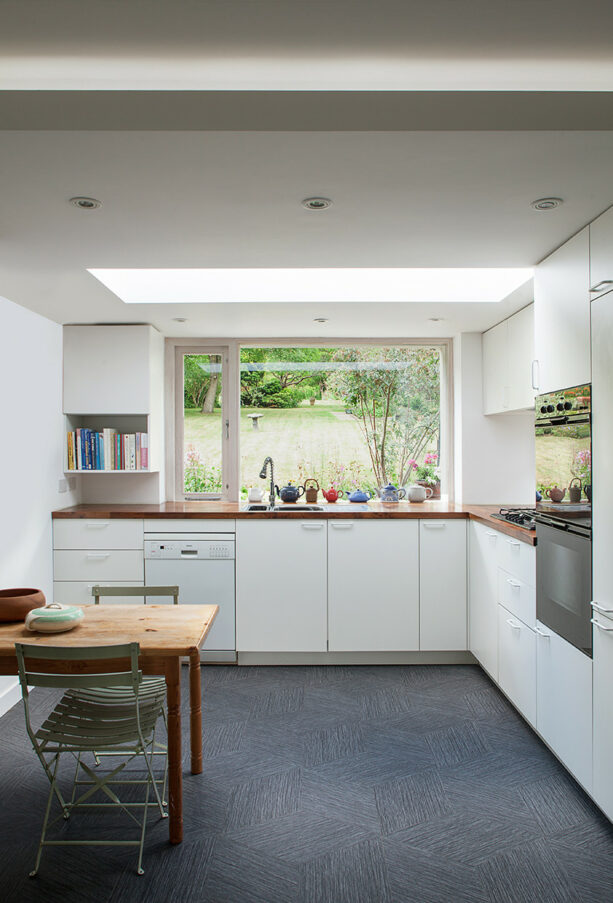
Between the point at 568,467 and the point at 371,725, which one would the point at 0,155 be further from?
the point at 371,725

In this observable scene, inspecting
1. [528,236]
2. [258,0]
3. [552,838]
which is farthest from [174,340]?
[552,838]

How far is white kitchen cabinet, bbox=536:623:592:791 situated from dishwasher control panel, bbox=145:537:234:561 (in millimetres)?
2067

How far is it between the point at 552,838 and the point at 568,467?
1428 mm

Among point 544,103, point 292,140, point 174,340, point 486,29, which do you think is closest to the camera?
point 486,29

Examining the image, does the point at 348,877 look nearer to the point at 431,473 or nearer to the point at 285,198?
the point at 285,198

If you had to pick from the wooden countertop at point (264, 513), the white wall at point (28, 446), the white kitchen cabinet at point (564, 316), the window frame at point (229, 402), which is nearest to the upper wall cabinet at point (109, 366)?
the white wall at point (28, 446)

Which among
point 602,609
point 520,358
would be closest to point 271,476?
point 520,358

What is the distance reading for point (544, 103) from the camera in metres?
1.67

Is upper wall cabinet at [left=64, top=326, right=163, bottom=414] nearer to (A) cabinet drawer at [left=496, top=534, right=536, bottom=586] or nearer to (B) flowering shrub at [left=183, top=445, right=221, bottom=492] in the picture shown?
(B) flowering shrub at [left=183, top=445, right=221, bottom=492]

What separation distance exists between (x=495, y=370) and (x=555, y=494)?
187 cm

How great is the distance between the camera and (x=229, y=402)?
16.4 ft

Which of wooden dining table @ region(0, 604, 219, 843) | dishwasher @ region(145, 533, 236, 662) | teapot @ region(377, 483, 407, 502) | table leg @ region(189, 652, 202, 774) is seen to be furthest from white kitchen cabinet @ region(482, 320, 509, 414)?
table leg @ region(189, 652, 202, 774)

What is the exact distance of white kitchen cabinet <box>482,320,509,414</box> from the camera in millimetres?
4215

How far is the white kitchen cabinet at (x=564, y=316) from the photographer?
2.50 metres
